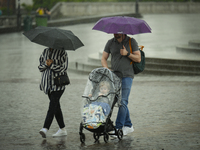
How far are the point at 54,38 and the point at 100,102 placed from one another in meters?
1.18

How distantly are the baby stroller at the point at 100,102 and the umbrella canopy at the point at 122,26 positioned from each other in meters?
0.62

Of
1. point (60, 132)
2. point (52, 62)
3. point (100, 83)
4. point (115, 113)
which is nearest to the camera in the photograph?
point (100, 83)

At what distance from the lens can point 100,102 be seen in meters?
6.02

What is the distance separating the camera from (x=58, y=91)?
638cm

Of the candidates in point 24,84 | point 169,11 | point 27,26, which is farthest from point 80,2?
point 24,84

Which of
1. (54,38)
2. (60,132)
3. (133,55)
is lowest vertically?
(60,132)

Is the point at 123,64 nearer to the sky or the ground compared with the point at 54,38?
nearer to the ground

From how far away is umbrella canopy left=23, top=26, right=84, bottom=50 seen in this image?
242 inches

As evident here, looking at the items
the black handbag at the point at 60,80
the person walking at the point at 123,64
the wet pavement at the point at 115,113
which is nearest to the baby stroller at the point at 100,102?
the person walking at the point at 123,64

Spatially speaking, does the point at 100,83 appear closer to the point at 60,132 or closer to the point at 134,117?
the point at 60,132

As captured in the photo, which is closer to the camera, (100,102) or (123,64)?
(100,102)

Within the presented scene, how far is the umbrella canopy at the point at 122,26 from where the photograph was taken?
6.21 m

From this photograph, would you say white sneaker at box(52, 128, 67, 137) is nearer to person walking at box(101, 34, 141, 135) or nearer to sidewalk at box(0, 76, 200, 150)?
sidewalk at box(0, 76, 200, 150)

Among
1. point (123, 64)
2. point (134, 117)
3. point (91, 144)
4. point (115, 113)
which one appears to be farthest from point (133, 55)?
point (115, 113)
